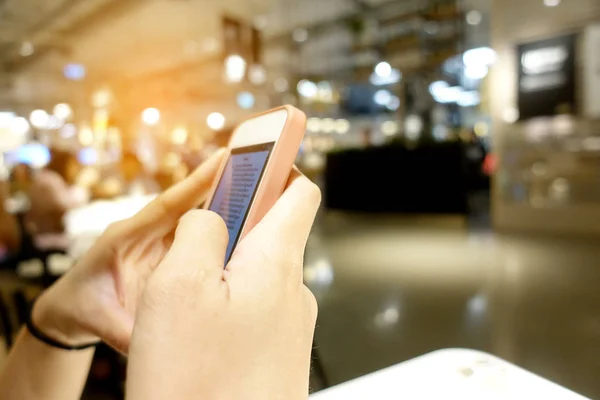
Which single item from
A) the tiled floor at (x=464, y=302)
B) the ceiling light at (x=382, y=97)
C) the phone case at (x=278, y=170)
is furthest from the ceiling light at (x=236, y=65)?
the phone case at (x=278, y=170)

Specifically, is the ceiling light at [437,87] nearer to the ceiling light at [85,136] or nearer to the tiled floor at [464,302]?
the tiled floor at [464,302]

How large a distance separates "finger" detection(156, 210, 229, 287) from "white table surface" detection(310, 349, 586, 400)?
0.30 m

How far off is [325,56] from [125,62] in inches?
155

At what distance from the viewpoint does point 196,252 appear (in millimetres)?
312

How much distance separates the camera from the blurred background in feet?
7.39

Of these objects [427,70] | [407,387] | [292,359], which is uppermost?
[427,70]

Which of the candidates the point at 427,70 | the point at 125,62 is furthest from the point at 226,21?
the point at 427,70

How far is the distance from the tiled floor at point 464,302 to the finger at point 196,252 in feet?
2.31

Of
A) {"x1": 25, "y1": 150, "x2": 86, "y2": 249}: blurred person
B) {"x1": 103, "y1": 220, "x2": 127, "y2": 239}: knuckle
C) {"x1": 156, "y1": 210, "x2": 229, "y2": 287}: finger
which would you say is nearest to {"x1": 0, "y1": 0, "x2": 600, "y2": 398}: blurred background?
{"x1": 25, "y1": 150, "x2": 86, "y2": 249}: blurred person

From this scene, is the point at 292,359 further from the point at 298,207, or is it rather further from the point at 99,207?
the point at 99,207

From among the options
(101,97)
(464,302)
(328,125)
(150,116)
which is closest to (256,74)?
(150,116)

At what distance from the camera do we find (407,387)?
55cm

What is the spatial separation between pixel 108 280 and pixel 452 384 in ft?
1.42

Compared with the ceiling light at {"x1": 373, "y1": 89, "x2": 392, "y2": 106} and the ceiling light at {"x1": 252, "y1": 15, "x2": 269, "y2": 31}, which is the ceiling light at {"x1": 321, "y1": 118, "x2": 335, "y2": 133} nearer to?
the ceiling light at {"x1": 373, "y1": 89, "x2": 392, "y2": 106}
